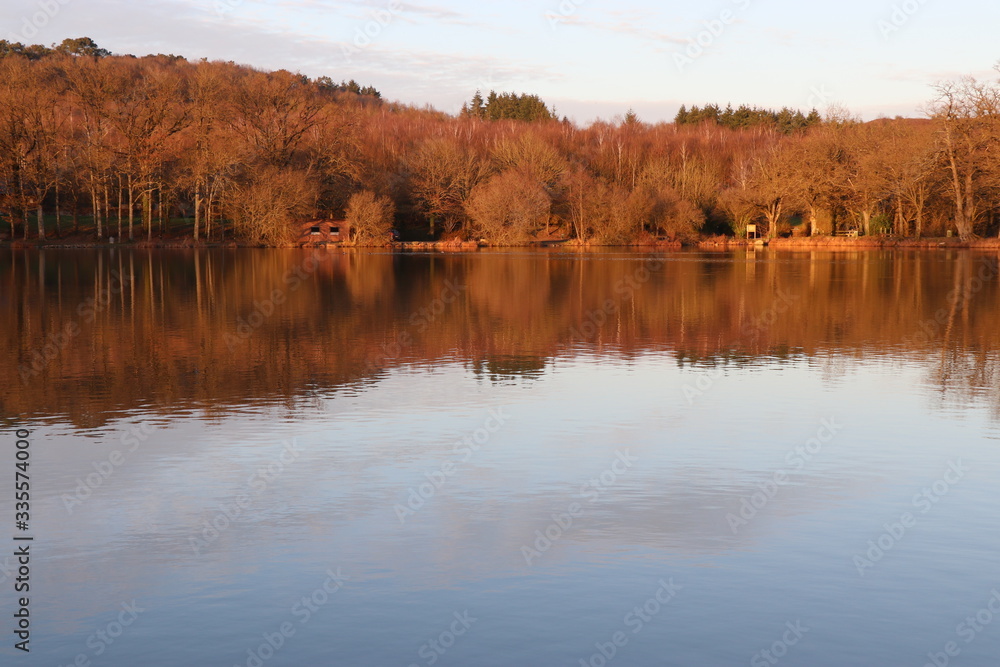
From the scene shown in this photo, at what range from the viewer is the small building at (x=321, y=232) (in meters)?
91.0

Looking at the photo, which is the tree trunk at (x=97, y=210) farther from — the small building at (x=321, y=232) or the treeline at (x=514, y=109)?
the treeline at (x=514, y=109)

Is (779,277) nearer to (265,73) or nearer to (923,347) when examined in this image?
(923,347)

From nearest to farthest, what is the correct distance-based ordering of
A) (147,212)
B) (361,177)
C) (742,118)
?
(147,212) < (361,177) < (742,118)

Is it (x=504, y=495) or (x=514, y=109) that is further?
(x=514, y=109)

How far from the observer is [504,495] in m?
11.0

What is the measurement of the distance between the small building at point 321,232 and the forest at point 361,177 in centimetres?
121

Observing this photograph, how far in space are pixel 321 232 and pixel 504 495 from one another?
84.6 m

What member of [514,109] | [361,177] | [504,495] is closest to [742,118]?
[514,109]

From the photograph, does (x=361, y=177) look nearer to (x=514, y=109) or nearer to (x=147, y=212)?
(x=147, y=212)

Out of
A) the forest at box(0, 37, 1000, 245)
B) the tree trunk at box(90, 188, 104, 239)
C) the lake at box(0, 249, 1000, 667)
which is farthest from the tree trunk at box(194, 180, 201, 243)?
the lake at box(0, 249, 1000, 667)

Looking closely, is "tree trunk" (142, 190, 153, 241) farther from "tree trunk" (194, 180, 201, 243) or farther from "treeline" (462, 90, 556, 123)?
"treeline" (462, 90, 556, 123)

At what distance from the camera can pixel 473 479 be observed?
1164 cm

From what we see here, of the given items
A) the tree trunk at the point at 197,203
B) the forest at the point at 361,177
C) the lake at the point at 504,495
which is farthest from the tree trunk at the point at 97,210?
the lake at the point at 504,495

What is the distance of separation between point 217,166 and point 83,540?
78.4 meters
